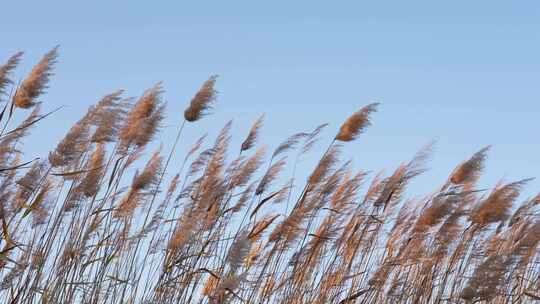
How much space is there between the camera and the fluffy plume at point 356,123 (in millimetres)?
5062

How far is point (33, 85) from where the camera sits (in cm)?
420

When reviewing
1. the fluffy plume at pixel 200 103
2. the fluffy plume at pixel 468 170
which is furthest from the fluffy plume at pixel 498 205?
the fluffy plume at pixel 200 103

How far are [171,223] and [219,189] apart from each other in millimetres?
360

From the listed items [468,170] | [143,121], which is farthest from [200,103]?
[468,170]

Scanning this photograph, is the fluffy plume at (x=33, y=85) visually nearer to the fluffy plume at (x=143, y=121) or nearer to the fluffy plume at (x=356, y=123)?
the fluffy plume at (x=143, y=121)

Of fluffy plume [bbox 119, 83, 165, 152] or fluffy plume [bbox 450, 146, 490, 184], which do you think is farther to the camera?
fluffy plume [bbox 450, 146, 490, 184]

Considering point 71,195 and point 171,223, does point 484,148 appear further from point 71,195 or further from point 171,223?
point 71,195

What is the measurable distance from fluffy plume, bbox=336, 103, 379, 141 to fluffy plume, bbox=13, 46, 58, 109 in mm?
1847

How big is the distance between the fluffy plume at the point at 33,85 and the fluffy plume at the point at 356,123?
1847mm

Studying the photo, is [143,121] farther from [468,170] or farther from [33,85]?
Answer: [468,170]

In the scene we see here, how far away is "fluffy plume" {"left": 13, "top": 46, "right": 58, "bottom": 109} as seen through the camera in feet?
13.8

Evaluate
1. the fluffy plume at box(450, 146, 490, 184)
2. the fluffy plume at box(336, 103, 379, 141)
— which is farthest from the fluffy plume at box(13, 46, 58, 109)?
the fluffy plume at box(450, 146, 490, 184)

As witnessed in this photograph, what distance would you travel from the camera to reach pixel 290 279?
4969 mm

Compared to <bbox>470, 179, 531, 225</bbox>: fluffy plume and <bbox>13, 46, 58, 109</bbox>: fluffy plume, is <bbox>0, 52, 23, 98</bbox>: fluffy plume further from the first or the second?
<bbox>470, 179, 531, 225</bbox>: fluffy plume
